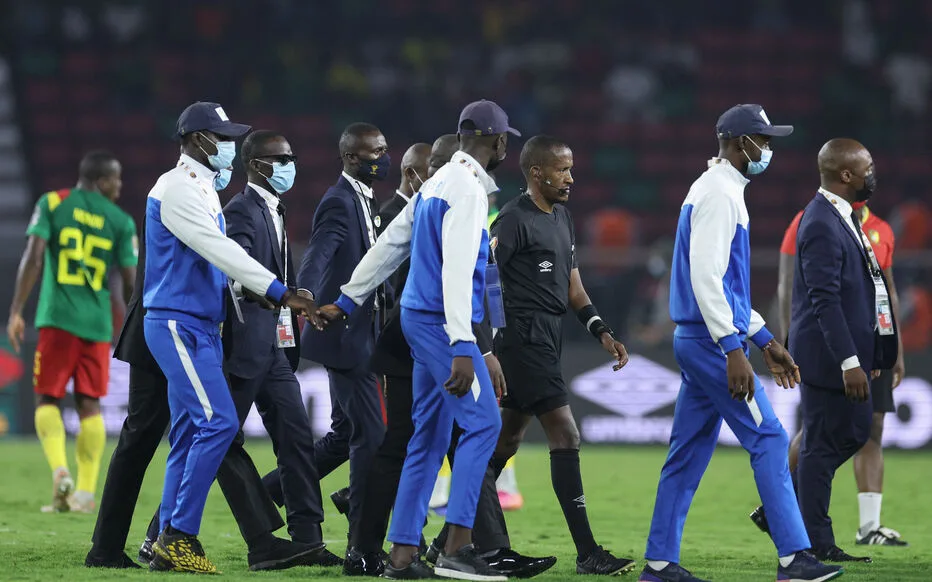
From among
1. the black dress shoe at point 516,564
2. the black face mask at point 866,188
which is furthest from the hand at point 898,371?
the black dress shoe at point 516,564

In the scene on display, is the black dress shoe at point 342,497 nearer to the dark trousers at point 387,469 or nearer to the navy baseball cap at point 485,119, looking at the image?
the dark trousers at point 387,469

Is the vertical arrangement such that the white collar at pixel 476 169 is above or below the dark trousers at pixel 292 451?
above

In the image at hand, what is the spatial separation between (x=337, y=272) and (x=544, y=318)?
114cm

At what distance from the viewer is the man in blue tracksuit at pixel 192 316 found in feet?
21.4

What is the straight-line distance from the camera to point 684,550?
8062 millimetres

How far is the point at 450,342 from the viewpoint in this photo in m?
6.21

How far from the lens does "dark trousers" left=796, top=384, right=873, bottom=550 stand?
7.56 meters

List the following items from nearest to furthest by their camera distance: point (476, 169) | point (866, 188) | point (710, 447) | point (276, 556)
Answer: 1. point (476, 169)
2. point (710, 447)
3. point (276, 556)
4. point (866, 188)

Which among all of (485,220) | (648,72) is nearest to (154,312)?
(485,220)

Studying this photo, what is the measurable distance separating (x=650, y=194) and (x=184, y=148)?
15353 mm

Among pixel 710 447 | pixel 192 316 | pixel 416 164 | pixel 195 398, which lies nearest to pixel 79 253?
pixel 416 164

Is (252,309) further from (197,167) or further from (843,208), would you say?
(843,208)

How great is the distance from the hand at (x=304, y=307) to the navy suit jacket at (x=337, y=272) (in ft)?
1.87

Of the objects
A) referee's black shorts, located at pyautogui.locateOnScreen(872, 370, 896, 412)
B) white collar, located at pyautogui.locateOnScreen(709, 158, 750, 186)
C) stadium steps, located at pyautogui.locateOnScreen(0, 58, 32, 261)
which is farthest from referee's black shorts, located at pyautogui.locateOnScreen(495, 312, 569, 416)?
stadium steps, located at pyautogui.locateOnScreen(0, 58, 32, 261)
